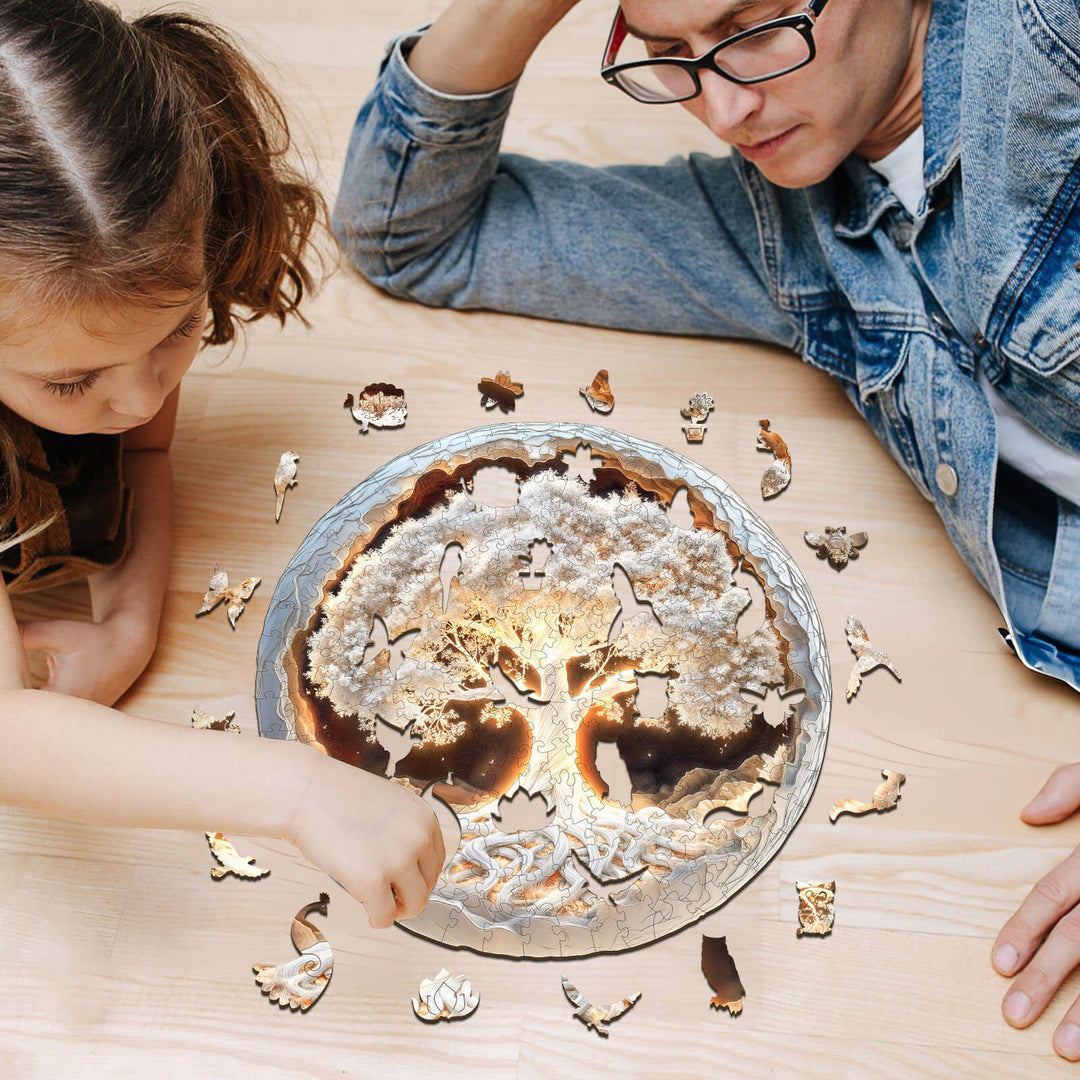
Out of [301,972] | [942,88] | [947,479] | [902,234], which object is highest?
[942,88]

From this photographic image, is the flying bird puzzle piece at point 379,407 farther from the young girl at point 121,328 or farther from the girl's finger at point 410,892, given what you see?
the girl's finger at point 410,892

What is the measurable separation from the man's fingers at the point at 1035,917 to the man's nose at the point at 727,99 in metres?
0.53

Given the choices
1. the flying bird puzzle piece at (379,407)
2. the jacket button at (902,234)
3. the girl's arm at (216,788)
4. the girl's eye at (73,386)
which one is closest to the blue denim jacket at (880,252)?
the jacket button at (902,234)

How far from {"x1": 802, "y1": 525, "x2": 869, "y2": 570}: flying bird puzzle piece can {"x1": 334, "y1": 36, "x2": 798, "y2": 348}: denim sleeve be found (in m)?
0.19

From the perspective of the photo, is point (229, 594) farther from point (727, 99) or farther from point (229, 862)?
point (727, 99)

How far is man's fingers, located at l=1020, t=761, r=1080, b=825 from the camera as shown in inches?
26.9

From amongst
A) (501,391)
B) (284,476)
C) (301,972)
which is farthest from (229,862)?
(501,391)

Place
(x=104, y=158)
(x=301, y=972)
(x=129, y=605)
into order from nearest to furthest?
(x=104, y=158) → (x=301, y=972) → (x=129, y=605)

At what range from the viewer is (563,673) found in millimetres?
710

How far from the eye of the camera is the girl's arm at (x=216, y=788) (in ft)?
1.80

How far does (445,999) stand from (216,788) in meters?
0.21

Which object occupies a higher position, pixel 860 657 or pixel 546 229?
pixel 546 229

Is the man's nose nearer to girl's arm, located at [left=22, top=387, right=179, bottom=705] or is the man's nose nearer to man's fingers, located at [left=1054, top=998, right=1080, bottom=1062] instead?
girl's arm, located at [left=22, top=387, right=179, bottom=705]

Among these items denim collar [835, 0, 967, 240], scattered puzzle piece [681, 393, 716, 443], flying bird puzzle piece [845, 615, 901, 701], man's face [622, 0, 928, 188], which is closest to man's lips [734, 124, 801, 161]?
man's face [622, 0, 928, 188]
